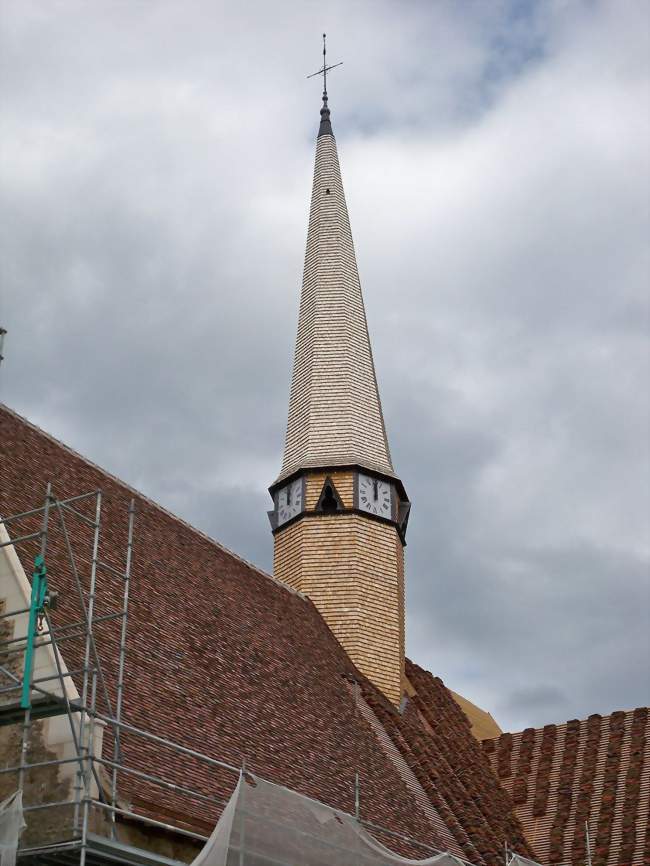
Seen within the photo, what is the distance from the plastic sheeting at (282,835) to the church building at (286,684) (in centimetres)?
3

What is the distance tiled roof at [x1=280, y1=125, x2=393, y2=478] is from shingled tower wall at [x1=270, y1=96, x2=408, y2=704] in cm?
2

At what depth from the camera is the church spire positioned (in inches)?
952

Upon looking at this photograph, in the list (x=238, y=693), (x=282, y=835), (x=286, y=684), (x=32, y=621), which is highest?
(x=286, y=684)

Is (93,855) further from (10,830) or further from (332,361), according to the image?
(332,361)

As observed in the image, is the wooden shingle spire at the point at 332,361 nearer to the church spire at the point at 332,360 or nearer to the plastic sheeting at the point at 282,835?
the church spire at the point at 332,360

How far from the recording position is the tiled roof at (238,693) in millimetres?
13734

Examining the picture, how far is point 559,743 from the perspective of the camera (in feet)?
73.6

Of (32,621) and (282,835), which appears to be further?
(282,835)

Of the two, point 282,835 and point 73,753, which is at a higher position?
point 73,753

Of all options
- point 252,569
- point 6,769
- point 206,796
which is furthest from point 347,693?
point 6,769

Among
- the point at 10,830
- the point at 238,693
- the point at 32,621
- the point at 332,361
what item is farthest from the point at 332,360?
the point at 10,830

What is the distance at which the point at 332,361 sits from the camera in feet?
84.0

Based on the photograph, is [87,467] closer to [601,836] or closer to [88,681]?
[88,681]

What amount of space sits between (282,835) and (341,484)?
11768mm
